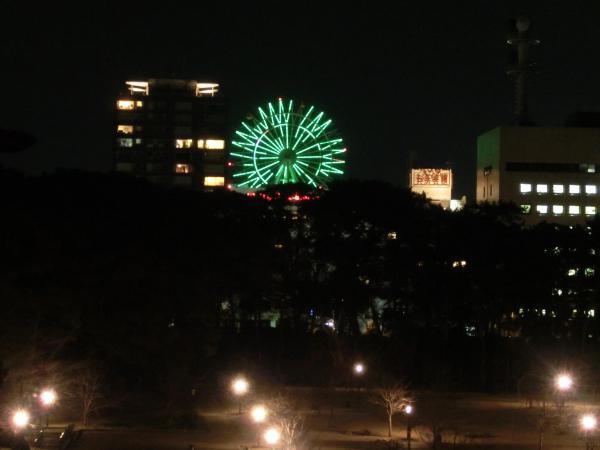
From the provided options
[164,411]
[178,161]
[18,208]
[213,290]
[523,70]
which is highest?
[523,70]

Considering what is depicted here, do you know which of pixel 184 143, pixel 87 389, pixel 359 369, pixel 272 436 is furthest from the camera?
pixel 184 143

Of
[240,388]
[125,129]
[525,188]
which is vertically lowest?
[240,388]

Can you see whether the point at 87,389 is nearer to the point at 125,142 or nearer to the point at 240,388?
the point at 240,388

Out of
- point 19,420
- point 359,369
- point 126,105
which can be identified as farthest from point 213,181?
point 19,420

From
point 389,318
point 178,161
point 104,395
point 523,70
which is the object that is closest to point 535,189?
point 523,70

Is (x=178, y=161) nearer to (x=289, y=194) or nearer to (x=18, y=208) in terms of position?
(x=289, y=194)

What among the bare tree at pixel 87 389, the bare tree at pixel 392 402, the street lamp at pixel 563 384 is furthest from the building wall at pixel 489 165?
the bare tree at pixel 87 389
